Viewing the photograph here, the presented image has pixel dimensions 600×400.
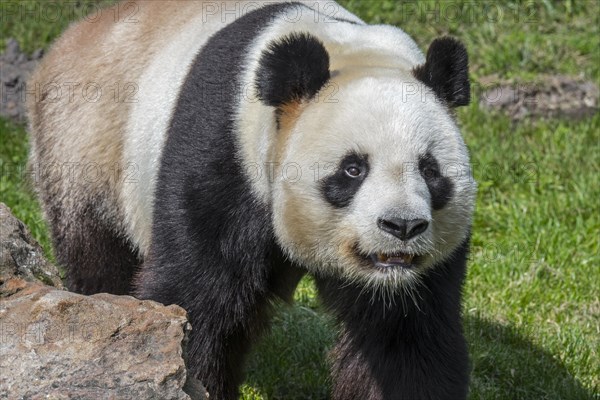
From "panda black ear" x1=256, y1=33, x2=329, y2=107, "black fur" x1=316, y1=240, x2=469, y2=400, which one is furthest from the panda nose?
"panda black ear" x1=256, y1=33, x2=329, y2=107

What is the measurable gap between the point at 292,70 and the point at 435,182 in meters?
0.74

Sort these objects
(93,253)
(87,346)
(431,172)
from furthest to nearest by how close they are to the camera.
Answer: (93,253) → (431,172) → (87,346)

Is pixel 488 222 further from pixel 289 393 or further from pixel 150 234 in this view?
pixel 150 234

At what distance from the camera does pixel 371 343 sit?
4605 millimetres

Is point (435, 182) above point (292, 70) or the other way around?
the other way around

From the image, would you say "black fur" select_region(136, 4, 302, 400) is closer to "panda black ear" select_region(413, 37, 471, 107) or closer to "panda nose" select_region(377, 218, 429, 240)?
"panda nose" select_region(377, 218, 429, 240)

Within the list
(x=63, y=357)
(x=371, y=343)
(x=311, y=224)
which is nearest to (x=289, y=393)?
(x=371, y=343)

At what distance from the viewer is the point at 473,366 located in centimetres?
597

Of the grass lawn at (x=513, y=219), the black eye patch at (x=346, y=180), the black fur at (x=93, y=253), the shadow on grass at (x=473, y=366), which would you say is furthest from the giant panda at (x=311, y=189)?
the shadow on grass at (x=473, y=366)

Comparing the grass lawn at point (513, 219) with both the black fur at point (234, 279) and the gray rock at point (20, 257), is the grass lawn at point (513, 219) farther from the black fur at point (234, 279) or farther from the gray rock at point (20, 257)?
the gray rock at point (20, 257)

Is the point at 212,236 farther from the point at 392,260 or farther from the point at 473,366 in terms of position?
the point at 473,366

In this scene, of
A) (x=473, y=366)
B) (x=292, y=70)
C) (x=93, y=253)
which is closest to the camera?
(x=292, y=70)

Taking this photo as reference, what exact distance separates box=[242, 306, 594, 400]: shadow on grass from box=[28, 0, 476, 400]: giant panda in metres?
0.90

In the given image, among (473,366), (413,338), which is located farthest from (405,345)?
(473,366)
